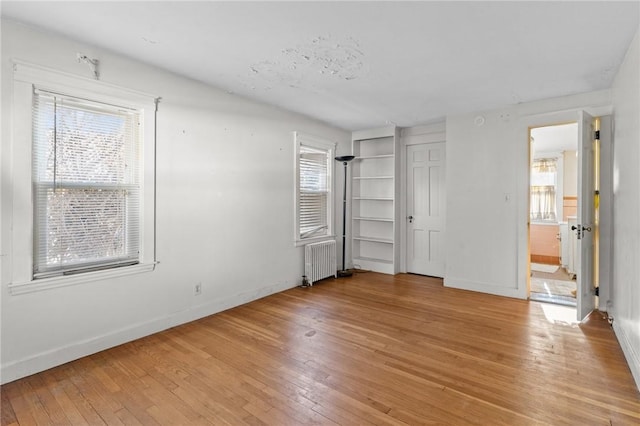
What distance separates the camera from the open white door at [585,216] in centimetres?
326

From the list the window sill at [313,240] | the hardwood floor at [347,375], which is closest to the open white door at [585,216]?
the hardwood floor at [347,375]

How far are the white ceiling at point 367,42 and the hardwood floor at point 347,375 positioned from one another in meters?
2.57

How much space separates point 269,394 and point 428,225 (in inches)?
164

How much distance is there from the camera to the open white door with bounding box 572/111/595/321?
3260 millimetres

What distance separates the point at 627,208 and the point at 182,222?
13.6ft

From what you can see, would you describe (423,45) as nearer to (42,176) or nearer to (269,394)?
(269,394)

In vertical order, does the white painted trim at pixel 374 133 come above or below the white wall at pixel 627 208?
above

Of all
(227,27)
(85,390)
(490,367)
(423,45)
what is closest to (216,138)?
(227,27)

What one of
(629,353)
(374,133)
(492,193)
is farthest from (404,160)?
(629,353)

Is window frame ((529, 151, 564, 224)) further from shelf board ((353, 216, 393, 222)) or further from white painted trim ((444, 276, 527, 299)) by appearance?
shelf board ((353, 216, 393, 222))

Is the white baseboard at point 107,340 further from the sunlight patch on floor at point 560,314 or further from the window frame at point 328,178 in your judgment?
the sunlight patch on floor at point 560,314

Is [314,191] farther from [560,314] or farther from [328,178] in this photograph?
[560,314]

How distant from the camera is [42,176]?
2391mm

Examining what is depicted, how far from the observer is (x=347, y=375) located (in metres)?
2.34
